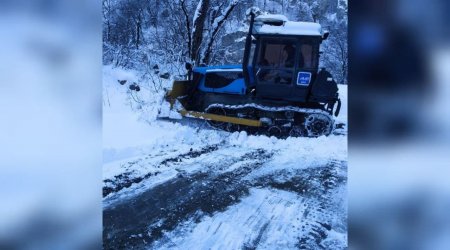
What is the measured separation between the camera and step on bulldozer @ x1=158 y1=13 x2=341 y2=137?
632cm

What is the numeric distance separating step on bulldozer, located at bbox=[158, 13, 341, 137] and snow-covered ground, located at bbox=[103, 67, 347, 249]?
0.51 meters

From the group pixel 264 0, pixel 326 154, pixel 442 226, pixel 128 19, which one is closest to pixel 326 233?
pixel 442 226

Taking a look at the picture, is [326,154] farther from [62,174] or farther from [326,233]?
[62,174]

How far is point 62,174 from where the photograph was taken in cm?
83

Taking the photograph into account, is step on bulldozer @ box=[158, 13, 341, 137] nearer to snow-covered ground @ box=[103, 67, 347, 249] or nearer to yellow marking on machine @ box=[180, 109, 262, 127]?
yellow marking on machine @ box=[180, 109, 262, 127]

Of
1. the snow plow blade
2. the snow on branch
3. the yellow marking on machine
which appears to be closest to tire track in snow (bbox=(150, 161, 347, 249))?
the yellow marking on machine

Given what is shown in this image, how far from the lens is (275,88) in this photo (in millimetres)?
6605

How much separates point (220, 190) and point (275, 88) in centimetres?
334

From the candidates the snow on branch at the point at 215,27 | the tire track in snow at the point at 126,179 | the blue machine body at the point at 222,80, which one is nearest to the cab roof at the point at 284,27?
the blue machine body at the point at 222,80

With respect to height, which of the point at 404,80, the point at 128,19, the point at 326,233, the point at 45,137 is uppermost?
the point at 128,19

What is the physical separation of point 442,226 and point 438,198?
0.15ft

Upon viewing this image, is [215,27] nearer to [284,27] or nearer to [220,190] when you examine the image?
[284,27]

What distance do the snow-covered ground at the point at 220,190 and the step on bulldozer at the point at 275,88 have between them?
0.51 metres

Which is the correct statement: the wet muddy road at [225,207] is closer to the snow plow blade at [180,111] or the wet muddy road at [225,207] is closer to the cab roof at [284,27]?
the snow plow blade at [180,111]
